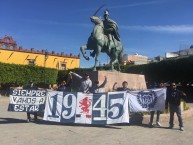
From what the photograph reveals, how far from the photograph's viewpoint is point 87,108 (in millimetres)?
10828

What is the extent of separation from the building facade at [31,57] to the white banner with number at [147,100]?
46.9m

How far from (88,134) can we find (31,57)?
186ft

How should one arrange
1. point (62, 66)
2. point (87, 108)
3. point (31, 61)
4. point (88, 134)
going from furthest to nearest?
1. point (62, 66)
2. point (31, 61)
3. point (87, 108)
4. point (88, 134)

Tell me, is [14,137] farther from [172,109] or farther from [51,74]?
[51,74]

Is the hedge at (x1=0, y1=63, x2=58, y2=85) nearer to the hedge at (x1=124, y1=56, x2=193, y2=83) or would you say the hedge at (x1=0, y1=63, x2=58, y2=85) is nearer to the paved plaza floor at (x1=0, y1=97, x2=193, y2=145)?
the hedge at (x1=124, y1=56, x2=193, y2=83)

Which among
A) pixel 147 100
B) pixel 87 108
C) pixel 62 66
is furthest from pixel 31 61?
pixel 147 100

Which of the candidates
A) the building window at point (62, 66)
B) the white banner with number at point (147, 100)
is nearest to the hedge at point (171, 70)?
the white banner with number at point (147, 100)

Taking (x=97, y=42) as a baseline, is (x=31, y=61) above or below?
above

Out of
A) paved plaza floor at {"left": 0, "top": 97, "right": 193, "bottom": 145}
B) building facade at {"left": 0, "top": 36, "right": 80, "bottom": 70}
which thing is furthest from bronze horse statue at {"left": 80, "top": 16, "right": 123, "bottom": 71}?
building facade at {"left": 0, "top": 36, "right": 80, "bottom": 70}

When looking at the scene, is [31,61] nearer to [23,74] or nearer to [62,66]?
[62,66]

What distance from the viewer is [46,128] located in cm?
1005

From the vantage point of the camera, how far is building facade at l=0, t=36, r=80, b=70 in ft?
199

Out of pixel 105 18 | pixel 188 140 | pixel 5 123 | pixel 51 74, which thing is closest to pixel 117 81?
pixel 105 18

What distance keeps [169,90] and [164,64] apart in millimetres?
23735
